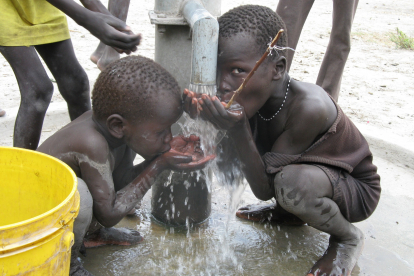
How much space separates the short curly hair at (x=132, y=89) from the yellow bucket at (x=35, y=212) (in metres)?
0.45

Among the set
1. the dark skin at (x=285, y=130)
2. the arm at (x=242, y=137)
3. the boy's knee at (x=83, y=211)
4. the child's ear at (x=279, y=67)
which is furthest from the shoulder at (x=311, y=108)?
the boy's knee at (x=83, y=211)

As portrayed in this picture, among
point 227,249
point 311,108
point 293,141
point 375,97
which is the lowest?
point 375,97

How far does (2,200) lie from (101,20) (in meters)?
0.87

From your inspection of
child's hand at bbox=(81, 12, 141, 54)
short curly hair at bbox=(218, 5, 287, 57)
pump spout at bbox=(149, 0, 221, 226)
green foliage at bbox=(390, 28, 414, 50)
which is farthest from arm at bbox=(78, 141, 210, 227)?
green foliage at bbox=(390, 28, 414, 50)

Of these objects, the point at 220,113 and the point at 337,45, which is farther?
the point at 337,45

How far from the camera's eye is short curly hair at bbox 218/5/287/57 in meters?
1.93

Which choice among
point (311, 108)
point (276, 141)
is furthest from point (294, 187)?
point (311, 108)

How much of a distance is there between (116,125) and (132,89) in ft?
0.65

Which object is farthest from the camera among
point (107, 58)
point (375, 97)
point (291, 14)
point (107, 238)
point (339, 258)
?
point (375, 97)

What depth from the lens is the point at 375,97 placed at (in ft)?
15.0

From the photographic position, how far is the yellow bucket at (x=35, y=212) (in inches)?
46.8

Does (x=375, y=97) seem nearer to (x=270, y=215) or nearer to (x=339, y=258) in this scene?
(x=270, y=215)

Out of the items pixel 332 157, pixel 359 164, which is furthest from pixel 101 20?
pixel 359 164

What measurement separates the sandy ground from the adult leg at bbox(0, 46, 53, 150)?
0.92 metres
